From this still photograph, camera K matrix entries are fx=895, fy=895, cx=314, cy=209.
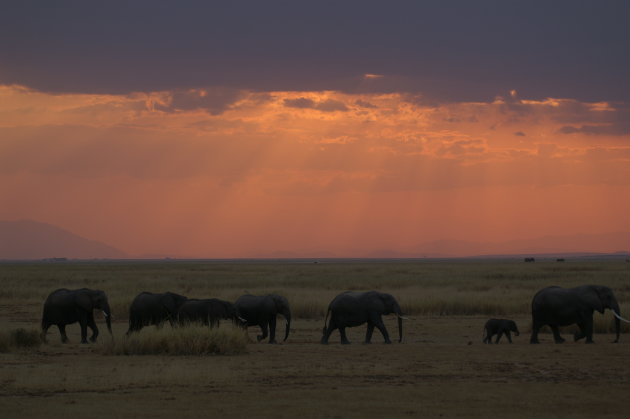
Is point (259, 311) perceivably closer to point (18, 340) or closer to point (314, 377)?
point (18, 340)

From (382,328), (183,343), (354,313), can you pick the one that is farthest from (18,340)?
(382,328)

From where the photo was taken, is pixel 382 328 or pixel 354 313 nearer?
pixel 382 328

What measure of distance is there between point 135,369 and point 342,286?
4267 cm

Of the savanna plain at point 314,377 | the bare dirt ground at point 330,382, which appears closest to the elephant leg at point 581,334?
the savanna plain at point 314,377

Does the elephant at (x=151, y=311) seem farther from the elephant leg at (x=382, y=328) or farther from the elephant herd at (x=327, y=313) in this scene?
the elephant leg at (x=382, y=328)

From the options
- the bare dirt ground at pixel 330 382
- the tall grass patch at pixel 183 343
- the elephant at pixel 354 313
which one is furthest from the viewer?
the elephant at pixel 354 313

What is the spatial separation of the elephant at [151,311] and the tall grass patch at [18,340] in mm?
3006

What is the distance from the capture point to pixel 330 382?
16.8 m

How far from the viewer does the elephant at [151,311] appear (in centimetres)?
2533

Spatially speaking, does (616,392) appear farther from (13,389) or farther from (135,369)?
(13,389)

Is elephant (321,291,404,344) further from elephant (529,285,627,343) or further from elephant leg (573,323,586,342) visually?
elephant leg (573,323,586,342)

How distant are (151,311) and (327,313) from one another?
5071 mm

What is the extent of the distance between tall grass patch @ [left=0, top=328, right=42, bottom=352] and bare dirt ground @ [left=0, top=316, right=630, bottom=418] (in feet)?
1.50

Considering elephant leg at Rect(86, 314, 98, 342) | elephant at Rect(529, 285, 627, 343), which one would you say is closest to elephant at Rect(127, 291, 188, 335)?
elephant leg at Rect(86, 314, 98, 342)
